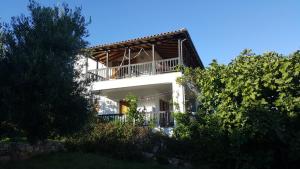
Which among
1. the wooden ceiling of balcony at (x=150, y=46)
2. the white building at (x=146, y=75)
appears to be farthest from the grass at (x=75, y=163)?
the wooden ceiling of balcony at (x=150, y=46)

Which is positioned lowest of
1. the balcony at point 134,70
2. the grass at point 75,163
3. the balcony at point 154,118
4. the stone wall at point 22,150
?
the grass at point 75,163

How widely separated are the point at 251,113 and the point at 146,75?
24.5 feet

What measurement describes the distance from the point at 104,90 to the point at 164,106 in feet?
12.9

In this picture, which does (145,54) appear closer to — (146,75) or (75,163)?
(146,75)

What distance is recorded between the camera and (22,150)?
1227 centimetres

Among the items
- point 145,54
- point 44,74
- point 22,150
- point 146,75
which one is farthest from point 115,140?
point 145,54

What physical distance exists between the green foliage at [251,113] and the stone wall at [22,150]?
531 cm

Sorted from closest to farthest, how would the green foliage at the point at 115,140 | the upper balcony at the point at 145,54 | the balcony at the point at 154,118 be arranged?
the green foliage at the point at 115,140 → the balcony at the point at 154,118 → the upper balcony at the point at 145,54

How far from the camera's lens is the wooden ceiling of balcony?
62.0 feet

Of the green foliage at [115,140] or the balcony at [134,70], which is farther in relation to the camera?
the balcony at [134,70]

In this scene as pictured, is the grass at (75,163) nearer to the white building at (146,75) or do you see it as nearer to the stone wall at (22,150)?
the stone wall at (22,150)

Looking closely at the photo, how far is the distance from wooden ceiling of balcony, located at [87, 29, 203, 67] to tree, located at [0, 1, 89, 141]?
8.72 m

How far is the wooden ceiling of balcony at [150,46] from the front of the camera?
18905 mm

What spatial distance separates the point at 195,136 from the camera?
46.7 feet
